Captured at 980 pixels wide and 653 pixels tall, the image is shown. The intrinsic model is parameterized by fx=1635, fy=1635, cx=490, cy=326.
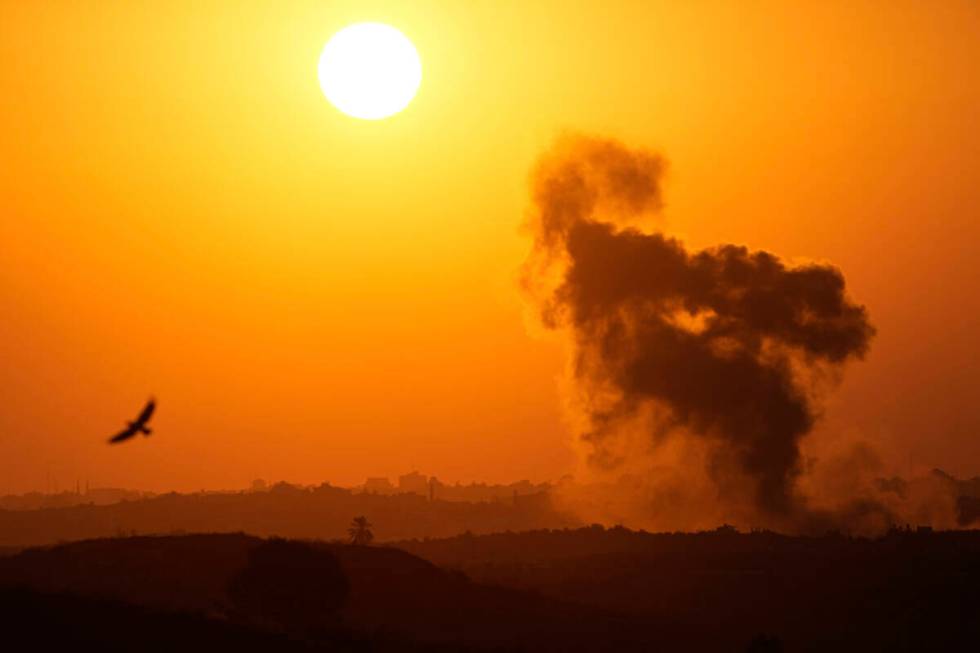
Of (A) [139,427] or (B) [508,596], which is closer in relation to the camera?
(A) [139,427]

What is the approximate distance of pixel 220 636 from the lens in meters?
58.0

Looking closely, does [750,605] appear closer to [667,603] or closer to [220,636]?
[667,603]

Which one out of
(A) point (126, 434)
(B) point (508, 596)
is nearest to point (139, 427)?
(A) point (126, 434)

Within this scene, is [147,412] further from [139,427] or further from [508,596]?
[508,596]

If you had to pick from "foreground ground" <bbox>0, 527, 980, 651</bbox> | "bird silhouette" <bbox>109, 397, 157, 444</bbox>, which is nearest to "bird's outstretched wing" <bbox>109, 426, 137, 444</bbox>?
"bird silhouette" <bbox>109, 397, 157, 444</bbox>

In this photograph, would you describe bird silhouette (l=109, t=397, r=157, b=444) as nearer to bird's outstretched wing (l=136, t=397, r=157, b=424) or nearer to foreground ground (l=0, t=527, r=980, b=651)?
bird's outstretched wing (l=136, t=397, r=157, b=424)

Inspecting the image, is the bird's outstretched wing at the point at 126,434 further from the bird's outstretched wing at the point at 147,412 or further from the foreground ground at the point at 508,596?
the foreground ground at the point at 508,596

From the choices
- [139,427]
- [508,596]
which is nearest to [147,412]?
[139,427]

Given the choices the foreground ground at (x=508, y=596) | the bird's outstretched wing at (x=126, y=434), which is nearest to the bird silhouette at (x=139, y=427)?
the bird's outstretched wing at (x=126, y=434)

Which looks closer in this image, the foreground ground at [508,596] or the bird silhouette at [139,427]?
the bird silhouette at [139,427]

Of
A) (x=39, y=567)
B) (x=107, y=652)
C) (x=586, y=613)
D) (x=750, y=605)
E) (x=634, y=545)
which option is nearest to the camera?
(x=107, y=652)

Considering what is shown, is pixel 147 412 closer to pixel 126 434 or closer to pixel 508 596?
pixel 126 434

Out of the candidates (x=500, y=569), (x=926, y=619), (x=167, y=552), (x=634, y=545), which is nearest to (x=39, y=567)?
(x=167, y=552)

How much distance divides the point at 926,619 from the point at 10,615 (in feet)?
167
